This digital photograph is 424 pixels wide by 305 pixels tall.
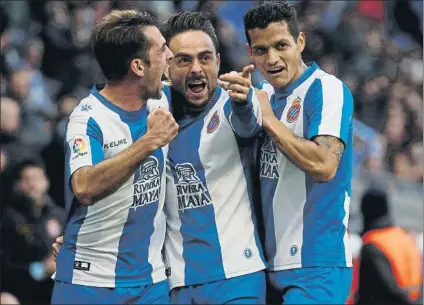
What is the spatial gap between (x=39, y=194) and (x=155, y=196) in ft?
10.3

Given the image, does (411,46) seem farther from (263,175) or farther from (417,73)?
(263,175)

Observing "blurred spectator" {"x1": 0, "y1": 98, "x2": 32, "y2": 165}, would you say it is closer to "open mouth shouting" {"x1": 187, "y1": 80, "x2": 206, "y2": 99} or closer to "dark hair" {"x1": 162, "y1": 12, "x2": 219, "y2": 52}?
"dark hair" {"x1": 162, "y1": 12, "x2": 219, "y2": 52}

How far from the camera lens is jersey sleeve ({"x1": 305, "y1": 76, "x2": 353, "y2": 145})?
15.7 feet

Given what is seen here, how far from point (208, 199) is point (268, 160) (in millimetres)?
376

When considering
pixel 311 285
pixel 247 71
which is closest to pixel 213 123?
pixel 247 71

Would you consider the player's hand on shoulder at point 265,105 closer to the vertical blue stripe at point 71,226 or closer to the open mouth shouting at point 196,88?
the open mouth shouting at point 196,88

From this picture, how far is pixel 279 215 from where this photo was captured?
16.2ft

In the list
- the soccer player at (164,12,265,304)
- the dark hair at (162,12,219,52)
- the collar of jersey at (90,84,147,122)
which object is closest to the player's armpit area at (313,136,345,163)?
the soccer player at (164,12,265,304)

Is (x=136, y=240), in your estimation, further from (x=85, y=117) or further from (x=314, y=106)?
(x=314, y=106)

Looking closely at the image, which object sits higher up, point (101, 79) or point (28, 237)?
point (101, 79)

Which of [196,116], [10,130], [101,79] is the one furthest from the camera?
[101,79]

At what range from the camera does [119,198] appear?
192 inches

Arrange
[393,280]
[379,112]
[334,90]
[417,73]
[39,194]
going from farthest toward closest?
1. [417,73]
2. [379,112]
3. [39,194]
4. [393,280]
5. [334,90]

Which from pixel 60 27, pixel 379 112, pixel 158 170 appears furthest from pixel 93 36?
pixel 379 112
